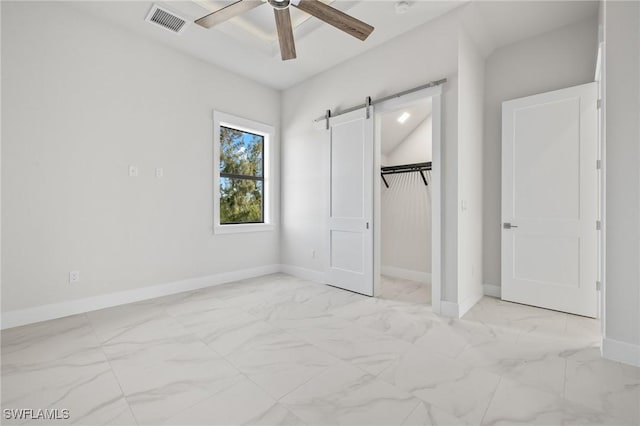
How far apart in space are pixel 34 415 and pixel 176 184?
→ 8.48ft

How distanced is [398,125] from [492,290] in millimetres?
2578

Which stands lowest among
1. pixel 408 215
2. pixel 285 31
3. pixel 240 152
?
pixel 408 215

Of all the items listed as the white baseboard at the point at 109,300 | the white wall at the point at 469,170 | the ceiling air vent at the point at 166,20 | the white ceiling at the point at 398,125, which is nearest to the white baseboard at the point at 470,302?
the white wall at the point at 469,170

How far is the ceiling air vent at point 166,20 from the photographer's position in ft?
9.55

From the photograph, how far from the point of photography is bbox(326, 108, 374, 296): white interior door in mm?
3582

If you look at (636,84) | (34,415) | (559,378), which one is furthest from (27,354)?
(636,84)

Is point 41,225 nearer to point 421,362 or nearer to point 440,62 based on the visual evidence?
point 421,362

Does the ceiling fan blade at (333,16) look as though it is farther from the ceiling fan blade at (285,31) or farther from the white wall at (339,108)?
the white wall at (339,108)

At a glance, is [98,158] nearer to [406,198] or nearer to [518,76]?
[406,198]

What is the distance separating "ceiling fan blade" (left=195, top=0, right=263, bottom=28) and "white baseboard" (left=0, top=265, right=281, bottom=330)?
2.84 m

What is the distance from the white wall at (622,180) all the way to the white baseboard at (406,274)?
7.20 ft

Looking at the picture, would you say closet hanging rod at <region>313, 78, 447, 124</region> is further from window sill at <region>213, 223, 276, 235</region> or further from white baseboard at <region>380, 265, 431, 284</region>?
white baseboard at <region>380, 265, 431, 284</region>

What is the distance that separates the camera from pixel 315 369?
194 cm

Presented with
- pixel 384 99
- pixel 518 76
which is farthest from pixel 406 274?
pixel 518 76
